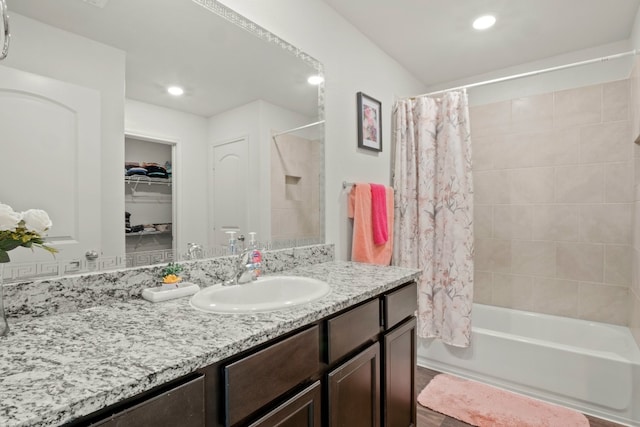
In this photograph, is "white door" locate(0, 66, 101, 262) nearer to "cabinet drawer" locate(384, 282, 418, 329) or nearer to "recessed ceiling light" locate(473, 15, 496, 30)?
"cabinet drawer" locate(384, 282, 418, 329)

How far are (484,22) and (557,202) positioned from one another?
1449 mm

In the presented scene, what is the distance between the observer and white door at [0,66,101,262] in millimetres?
897

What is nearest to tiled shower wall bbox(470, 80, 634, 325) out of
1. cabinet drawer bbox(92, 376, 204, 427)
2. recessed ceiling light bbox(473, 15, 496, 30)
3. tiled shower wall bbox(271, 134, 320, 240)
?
recessed ceiling light bbox(473, 15, 496, 30)

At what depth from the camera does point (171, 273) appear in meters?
1.21

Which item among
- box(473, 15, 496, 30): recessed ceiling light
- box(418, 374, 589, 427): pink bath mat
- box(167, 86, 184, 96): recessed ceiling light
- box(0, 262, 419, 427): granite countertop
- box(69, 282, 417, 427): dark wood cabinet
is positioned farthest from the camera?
box(473, 15, 496, 30): recessed ceiling light

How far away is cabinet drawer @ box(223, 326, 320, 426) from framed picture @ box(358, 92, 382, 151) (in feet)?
4.90

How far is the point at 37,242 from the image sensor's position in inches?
31.9

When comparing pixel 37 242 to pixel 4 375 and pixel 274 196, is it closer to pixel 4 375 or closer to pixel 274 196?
pixel 4 375

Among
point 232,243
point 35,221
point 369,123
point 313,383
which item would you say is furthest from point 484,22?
point 35,221

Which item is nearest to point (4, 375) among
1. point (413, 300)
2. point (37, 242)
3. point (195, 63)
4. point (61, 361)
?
point (61, 361)

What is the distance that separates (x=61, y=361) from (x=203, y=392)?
0.28 meters

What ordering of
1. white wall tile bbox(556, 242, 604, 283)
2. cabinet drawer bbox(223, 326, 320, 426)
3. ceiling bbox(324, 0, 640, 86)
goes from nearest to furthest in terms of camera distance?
cabinet drawer bbox(223, 326, 320, 426)
ceiling bbox(324, 0, 640, 86)
white wall tile bbox(556, 242, 604, 283)

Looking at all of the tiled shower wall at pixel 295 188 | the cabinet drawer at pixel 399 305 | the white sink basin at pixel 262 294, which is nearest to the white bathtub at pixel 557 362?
the cabinet drawer at pixel 399 305

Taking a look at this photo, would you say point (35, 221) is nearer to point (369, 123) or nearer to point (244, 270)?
point (244, 270)
